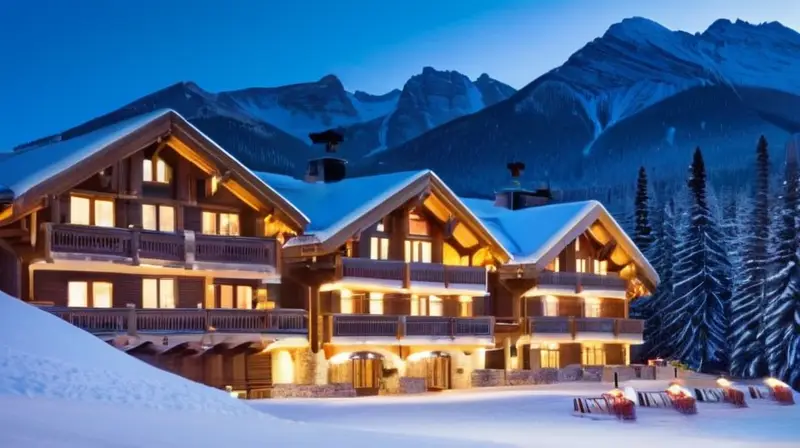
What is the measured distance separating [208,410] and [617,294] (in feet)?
138

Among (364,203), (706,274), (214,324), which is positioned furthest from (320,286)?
(706,274)

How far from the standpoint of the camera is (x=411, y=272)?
50.2 metres

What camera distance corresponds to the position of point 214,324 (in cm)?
4159

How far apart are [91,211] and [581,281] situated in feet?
90.9

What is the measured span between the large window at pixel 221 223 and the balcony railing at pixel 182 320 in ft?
12.7

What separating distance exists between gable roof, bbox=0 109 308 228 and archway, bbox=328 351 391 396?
6559 mm

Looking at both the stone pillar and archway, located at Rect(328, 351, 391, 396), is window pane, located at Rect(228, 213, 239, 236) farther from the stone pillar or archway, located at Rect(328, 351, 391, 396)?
archway, located at Rect(328, 351, 391, 396)

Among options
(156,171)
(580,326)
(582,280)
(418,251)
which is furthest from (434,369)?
(156,171)

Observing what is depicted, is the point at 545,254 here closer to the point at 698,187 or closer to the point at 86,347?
the point at 698,187

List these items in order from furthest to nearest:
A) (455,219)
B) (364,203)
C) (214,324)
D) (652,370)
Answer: (652,370), (455,219), (364,203), (214,324)

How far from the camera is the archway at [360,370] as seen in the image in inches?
1891

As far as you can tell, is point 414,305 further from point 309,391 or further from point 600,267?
point 600,267

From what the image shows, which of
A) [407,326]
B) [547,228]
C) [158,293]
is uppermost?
[547,228]

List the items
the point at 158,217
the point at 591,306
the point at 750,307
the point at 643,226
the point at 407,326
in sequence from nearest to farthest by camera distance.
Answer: the point at 158,217 → the point at 407,326 → the point at 591,306 → the point at 750,307 → the point at 643,226
